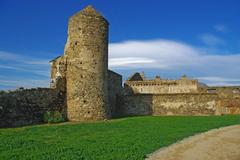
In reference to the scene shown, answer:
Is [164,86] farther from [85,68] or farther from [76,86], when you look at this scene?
[76,86]

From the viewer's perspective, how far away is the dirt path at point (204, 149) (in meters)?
10.7

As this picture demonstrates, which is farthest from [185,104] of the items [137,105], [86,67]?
[86,67]

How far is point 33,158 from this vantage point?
985 centimetres

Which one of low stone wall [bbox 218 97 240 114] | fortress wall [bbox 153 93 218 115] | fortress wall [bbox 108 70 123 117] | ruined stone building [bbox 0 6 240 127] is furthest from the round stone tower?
low stone wall [bbox 218 97 240 114]

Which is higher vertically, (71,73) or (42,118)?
(71,73)

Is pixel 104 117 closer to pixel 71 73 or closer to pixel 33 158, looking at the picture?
pixel 71 73

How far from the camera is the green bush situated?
22.5 meters

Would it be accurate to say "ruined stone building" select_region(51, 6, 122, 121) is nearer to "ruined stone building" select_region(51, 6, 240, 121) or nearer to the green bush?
"ruined stone building" select_region(51, 6, 240, 121)

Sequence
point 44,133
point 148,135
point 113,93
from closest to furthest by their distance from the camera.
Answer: point 148,135 < point 44,133 < point 113,93

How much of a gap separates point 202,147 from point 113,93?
746 inches

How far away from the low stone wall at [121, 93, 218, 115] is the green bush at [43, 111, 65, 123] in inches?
359

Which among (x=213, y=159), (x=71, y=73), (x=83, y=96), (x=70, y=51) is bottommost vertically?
(x=213, y=159)

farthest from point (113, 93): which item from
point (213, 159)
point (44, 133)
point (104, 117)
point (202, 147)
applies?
point (213, 159)

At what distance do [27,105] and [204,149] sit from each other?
13122 millimetres
